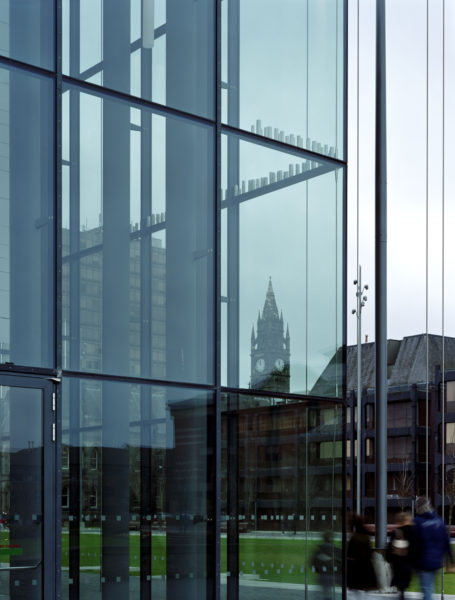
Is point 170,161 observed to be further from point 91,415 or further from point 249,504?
point 249,504

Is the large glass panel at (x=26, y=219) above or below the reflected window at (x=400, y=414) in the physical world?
above

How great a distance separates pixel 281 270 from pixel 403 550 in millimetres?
3644

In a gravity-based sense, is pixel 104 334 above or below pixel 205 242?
below

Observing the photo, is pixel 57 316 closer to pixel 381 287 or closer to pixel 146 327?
pixel 146 327

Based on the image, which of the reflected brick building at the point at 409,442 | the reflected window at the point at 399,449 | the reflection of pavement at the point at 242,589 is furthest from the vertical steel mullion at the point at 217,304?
the reflected window at the point at 399,449

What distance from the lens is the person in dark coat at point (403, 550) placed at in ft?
38.1

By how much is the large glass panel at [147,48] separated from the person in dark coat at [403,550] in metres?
5.36

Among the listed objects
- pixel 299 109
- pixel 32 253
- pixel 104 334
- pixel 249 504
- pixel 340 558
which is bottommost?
pixel 340 558

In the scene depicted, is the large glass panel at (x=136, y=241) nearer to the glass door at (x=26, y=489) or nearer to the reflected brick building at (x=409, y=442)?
the glass door at (x=26, y=489)

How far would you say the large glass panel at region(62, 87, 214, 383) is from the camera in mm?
10070

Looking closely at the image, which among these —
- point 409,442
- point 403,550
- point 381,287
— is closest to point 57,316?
point 403,550

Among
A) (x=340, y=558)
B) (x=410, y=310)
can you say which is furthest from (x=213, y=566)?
(x=410, y=310)

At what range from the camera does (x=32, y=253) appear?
31.7 ft

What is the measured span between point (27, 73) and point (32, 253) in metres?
1.78
